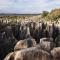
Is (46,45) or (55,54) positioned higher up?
(55,54)

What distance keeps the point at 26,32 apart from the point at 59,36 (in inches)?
135

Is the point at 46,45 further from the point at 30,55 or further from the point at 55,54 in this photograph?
the point at 30,55

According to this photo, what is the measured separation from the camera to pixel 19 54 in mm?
9391

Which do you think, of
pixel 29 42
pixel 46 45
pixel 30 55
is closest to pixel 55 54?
pixel 30 55

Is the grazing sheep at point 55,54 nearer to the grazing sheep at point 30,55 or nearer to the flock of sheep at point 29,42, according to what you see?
the flock of sheep at point 29,42

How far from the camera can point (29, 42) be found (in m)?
14.6

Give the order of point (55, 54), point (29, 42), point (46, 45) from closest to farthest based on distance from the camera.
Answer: point (55, 54)
point (46, 45)
point (29, 42)

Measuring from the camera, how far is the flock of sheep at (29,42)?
9609mm

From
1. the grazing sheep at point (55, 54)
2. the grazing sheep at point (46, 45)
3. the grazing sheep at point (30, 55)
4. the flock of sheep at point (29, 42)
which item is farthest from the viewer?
the grazing sheep at point (46, 45)

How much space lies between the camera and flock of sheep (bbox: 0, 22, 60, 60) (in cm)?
961

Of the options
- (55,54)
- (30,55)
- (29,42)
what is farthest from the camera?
(29,42)

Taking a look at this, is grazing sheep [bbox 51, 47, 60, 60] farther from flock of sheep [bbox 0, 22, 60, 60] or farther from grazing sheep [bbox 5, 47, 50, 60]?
grazing sheep [bbox 5, 47, 50, 60]

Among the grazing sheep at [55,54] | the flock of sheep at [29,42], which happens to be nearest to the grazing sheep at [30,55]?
the flock of sheep at [29,42]

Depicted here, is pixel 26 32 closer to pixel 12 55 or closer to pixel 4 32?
pixel 4 32
